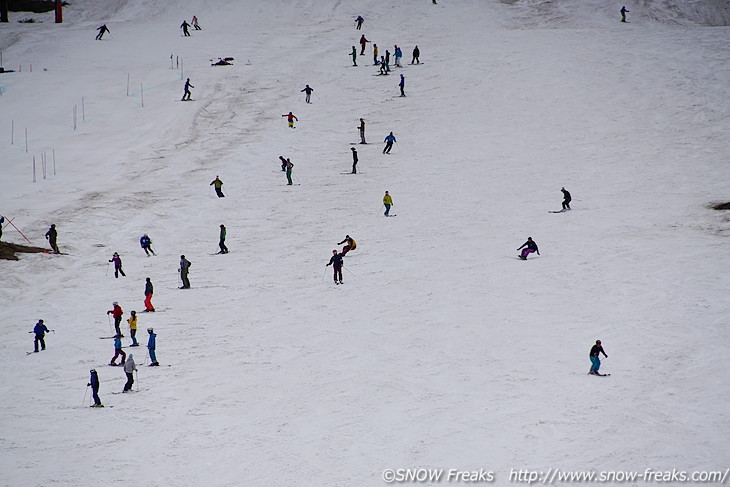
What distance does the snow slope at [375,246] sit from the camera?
17.7m

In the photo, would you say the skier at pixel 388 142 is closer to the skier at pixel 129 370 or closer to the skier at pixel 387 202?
the skier at pixel 387 202

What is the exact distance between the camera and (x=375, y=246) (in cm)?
3172

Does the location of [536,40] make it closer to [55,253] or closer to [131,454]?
[55,253]

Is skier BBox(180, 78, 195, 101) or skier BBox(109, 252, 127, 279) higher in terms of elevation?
skier BBox(180, 78, 195, 101)

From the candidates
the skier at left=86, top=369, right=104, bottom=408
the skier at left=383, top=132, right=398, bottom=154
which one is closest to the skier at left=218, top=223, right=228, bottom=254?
the skier at left=86, top=369, right=104, bottom=408

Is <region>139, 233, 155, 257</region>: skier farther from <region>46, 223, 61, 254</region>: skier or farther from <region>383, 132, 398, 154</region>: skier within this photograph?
<region>383, 132, 398, 154</region>: skier

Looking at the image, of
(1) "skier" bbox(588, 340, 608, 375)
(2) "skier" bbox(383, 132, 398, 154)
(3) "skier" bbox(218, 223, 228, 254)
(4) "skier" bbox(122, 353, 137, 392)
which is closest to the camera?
(1) "skier" bbox(588, 340, 608, 375)

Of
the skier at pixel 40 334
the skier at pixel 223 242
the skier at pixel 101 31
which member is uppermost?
the skier at pixel 101 31

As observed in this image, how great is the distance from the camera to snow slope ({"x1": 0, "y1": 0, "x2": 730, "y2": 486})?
17703mm

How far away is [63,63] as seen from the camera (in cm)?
5922

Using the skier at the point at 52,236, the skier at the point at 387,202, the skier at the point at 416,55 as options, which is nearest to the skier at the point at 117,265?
the skier at the point at 52,236

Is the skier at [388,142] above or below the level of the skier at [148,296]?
above

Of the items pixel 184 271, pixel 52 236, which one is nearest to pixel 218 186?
pixel 52 236

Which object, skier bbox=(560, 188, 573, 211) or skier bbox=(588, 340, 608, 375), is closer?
skier bbox=(588, 340, 608, 375)
